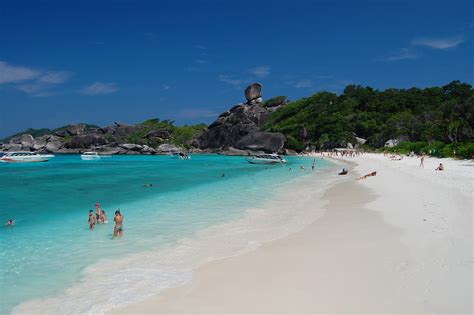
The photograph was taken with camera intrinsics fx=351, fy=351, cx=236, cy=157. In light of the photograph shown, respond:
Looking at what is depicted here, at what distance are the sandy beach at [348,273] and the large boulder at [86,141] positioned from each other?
88.3 meters

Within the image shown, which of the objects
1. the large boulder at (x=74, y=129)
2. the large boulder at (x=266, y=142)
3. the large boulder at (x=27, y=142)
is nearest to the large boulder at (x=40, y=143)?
the large boulder at (x=27, y=142)

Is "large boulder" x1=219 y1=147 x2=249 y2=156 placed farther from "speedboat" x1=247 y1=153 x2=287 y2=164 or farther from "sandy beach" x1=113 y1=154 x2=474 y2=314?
"sandy beach" x1=113 y1=154 x2=474 y2=314

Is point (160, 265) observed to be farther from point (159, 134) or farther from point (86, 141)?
point (159, 134)

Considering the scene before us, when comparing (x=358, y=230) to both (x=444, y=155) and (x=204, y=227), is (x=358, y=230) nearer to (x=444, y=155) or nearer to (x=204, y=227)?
(x=204, y=227)

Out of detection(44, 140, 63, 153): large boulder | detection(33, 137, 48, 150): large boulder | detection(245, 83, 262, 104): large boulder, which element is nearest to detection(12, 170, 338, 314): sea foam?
detection(245, 83, 262, 104): large boulder

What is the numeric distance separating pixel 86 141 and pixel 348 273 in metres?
92.9

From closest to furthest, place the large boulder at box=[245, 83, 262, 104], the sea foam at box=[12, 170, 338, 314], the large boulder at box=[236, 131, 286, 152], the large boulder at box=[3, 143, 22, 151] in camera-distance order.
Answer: the sea foam at box=[12, 170, 338, 314]
the large boulder at box=[236, 131, 286, 152]
the large boulder at box=[3, 143, 22, 151]
the large boulder at box=[245, 83, 262, 104]

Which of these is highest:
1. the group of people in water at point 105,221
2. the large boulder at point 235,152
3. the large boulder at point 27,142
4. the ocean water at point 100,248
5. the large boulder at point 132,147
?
the large boulder at point 27,142

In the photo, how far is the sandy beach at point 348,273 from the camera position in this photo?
4.49 metres

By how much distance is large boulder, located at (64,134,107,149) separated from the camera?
3509 inches

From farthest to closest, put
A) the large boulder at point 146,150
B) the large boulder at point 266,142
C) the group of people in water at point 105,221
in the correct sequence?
the large boulder at point 146,150 → the large boulder at point 266,142 → the group of people in water at point 105,221

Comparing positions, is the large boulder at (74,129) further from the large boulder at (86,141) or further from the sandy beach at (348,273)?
the sandy beach at (348,273)

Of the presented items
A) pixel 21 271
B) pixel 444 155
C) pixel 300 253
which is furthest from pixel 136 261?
pixel 444 155

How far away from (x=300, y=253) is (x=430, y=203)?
6.36 meters
